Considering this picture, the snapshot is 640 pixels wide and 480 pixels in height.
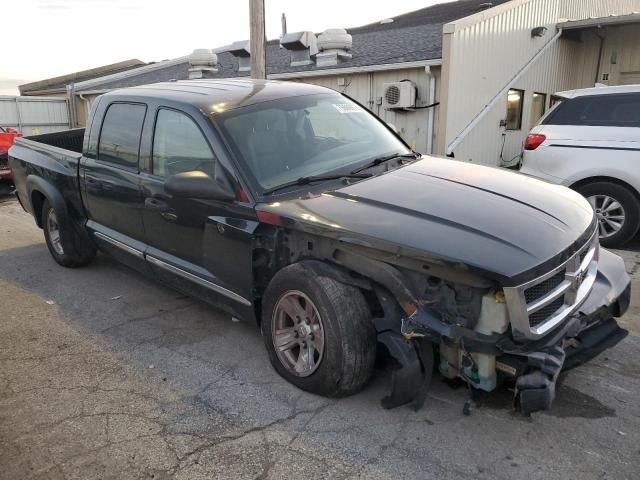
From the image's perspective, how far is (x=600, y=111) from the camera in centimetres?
610

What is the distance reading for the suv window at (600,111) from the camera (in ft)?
19.3

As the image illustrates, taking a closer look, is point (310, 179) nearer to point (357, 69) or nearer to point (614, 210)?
point (614, 210)

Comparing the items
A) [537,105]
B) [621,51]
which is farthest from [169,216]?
[621,51]

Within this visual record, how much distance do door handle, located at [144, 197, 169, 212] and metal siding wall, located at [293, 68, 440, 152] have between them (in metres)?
6.73

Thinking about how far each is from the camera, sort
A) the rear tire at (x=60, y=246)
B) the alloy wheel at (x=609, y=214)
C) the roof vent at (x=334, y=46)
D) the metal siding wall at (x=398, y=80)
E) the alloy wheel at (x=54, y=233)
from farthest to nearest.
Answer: the roof vent at (x=334, y=46) < the metal siding wall at (x=398, y=80) < the alloy wheel at (x=609, y=214) < the alloy wheel at (x=54, y=233) < the rear tire at (x=60, y=246)

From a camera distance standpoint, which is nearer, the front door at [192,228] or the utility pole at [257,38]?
the front door at [192,228]

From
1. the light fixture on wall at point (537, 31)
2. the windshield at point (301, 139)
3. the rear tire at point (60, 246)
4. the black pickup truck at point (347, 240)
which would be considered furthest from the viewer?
the light fixture on wall at point (537, 31)

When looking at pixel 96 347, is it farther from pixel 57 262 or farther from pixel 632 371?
pixel 632 371

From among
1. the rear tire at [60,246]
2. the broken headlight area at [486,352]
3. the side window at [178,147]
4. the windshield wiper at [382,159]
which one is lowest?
the rear tire at [60,246]

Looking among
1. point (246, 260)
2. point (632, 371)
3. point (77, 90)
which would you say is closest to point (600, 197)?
point (632, 371)

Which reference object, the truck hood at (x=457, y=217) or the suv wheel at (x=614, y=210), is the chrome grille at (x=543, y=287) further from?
the suv wheel at (x=614, y=210)

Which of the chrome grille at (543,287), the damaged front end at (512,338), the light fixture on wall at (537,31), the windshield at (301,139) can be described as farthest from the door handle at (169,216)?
the light fixture on wall at (537,31)

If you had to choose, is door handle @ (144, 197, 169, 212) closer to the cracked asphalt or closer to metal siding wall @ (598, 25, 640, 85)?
the cracked asphalt

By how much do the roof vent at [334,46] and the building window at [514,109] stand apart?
3732 millimetres
